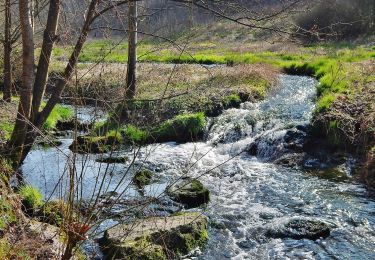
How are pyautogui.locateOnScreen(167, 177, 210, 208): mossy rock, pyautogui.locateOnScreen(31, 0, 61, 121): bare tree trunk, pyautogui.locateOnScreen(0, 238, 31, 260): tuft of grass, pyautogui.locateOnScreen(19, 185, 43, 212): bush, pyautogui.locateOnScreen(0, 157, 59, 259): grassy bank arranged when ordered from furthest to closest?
pyautogui.locateOnScreen(167, 177, 210, 208): mossy rock → pyautogui.locateOnScreen(19, 185, 43, 212): bush → pyautogui.locateOnScreen(31, 0, 61, 121): bare tree trunk → pyautogui.locateOnScreen(0, 157, 59, 259): grassy bank → pyautogui.locateOnScreen(0, 238, 31, 260): tuft of grass

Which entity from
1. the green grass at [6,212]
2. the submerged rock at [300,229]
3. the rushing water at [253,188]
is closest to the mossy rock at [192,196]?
the rushing water at [253,188]

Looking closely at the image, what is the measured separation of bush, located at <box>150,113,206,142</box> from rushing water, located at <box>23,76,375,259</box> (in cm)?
42

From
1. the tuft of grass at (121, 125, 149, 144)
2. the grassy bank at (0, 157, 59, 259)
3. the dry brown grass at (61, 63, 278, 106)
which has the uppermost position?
the dry brown grass at (61, 63, 278, 106)

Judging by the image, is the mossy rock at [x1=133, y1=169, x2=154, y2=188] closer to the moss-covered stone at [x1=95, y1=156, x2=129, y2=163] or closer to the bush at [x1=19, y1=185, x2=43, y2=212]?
the moss-covered stone at [x1=95, y1=156, x2=129, y2=163]

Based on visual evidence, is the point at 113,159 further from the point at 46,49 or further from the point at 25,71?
the point at 46,49

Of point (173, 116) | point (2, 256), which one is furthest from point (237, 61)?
point (2, 256)

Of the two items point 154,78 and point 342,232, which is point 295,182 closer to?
point 342,232

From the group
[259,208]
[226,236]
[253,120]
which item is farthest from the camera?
[253,120]

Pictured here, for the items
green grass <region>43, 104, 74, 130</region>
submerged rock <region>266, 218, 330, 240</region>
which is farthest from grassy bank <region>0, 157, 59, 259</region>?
green grass <region>43, 104, 74, 130</region>

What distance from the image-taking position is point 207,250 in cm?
813

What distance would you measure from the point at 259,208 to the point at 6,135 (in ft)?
24.7

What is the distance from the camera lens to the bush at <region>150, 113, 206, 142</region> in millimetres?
15711

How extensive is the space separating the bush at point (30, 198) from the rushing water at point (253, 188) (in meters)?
0.28

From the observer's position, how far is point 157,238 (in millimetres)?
7668
